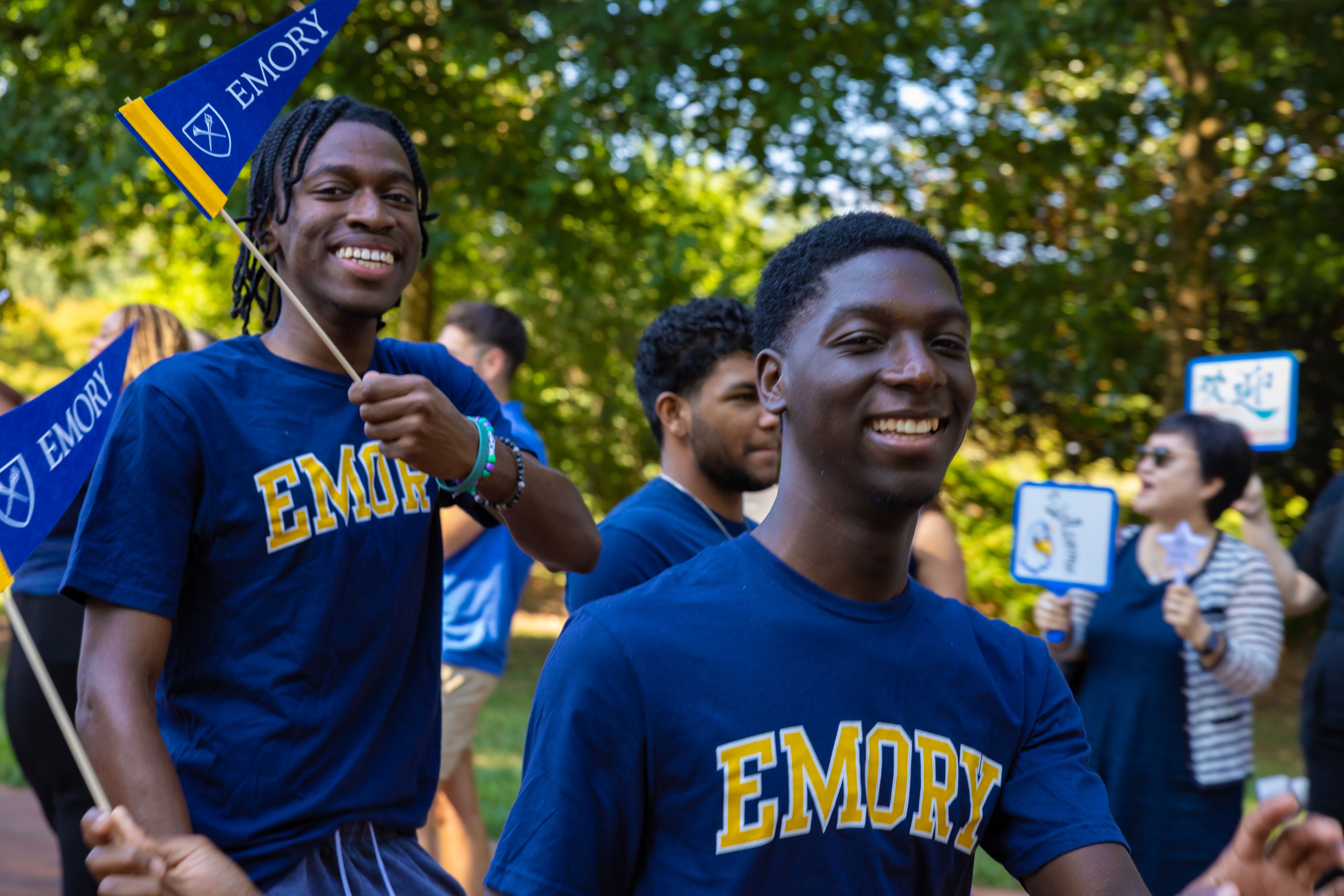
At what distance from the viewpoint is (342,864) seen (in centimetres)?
224

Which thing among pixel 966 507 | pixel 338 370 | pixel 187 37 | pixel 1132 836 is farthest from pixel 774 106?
pixel 338 370

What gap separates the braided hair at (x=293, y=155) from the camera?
252cm

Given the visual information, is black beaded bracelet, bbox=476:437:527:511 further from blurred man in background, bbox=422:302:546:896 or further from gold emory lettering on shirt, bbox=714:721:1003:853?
blurred man in background, bbox=422:302:546:896

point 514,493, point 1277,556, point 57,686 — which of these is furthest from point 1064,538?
point 57,686

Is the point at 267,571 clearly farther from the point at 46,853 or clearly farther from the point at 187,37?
the point at 187,37

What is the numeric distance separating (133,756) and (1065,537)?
3.20 meters

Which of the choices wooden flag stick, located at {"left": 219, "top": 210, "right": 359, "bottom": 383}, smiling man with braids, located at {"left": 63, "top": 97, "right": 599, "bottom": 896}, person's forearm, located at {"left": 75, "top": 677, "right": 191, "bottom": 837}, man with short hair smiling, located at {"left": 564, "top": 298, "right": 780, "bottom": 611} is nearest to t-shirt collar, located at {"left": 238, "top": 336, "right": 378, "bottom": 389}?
smiling man with braids, located at {"left": 63, "top": 97, "right": 599, "bottom": 896}

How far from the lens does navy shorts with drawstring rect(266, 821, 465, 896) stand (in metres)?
2.21

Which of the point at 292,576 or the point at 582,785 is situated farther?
the point at 292,576

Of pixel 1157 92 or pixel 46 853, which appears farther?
pixel 1157 92

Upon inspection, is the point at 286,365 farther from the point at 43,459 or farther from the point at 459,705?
the point at 459,705

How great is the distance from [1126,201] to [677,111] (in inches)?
202

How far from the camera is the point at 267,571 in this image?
2213 mm

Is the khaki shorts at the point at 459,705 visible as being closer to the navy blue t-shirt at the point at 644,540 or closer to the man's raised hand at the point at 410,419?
the navy blue t-shirt at the point at 644,540
